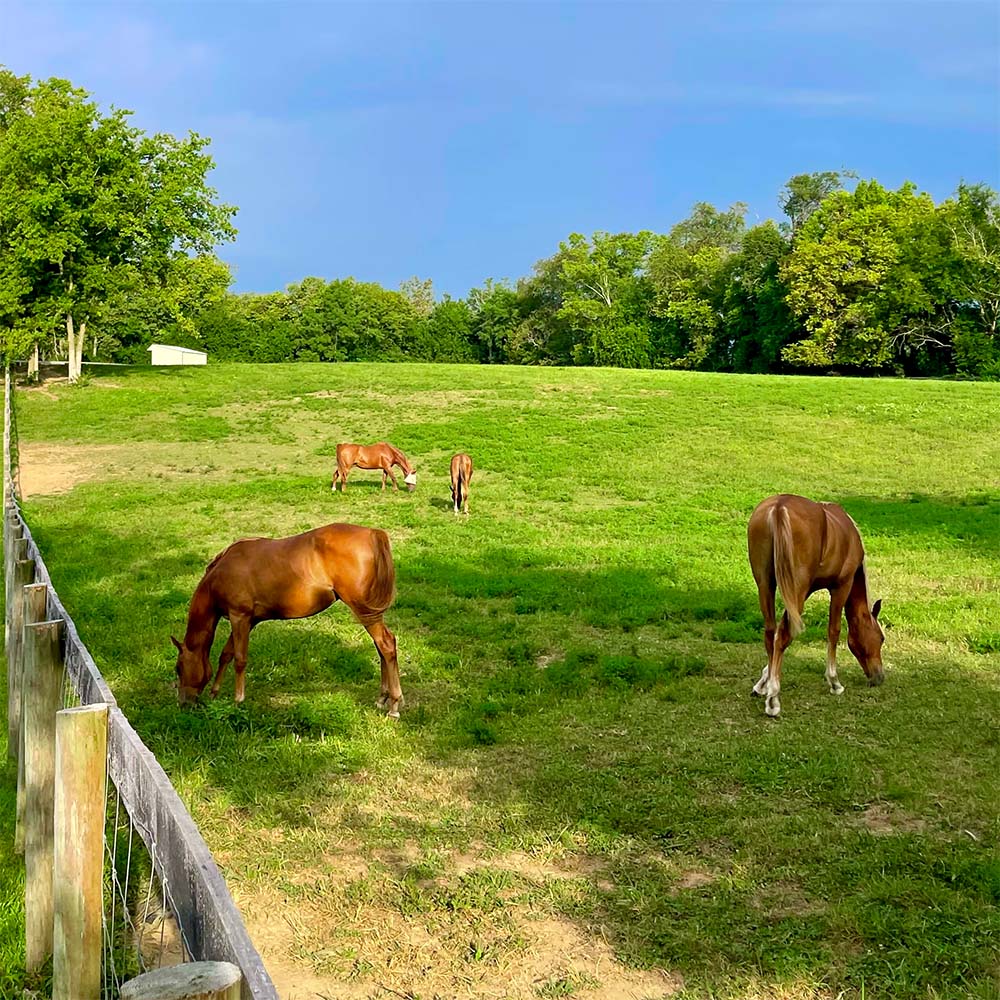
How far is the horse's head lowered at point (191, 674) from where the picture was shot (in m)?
7.50

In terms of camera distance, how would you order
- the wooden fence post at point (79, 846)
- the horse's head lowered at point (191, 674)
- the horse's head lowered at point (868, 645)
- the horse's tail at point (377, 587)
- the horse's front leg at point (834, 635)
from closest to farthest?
the wooden fence post at point (79, 846), the horse's head lowered at point (191, 674), the horse's tail at point (377, 587), the horse's front leg at point (834, 635), the horse's head lowered at point (868, 645)

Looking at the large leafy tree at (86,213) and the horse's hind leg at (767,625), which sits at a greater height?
the large leafy tree at (86,213)

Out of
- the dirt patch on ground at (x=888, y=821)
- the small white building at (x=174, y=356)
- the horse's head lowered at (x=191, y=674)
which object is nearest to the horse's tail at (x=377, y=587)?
the horse's head lowered at (x=191, y=674)

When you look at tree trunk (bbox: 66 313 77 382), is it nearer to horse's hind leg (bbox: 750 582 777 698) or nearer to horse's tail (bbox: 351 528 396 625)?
horse's tail (bbox: 351 528 396 625)

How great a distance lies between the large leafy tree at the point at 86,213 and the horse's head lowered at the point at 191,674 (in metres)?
26.8

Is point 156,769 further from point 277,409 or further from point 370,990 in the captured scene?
point 277,409

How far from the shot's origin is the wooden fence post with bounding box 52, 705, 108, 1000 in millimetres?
2619

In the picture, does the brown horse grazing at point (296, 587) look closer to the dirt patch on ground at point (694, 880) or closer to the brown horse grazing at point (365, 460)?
the dirt patch on ground at point (694, 880)

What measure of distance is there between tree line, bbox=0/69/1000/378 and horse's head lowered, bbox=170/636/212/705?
87.7 ft

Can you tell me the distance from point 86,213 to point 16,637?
1165 inches

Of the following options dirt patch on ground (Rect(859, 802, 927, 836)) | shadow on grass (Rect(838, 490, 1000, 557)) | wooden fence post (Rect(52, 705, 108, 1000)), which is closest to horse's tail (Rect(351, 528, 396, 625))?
dirt patch on ground (Rect(859, 802, 927, 836))

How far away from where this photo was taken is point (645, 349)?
2916 inches

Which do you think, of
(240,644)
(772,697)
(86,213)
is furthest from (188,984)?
(86,213)

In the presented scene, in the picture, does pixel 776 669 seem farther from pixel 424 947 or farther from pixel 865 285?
pixel 865 285
